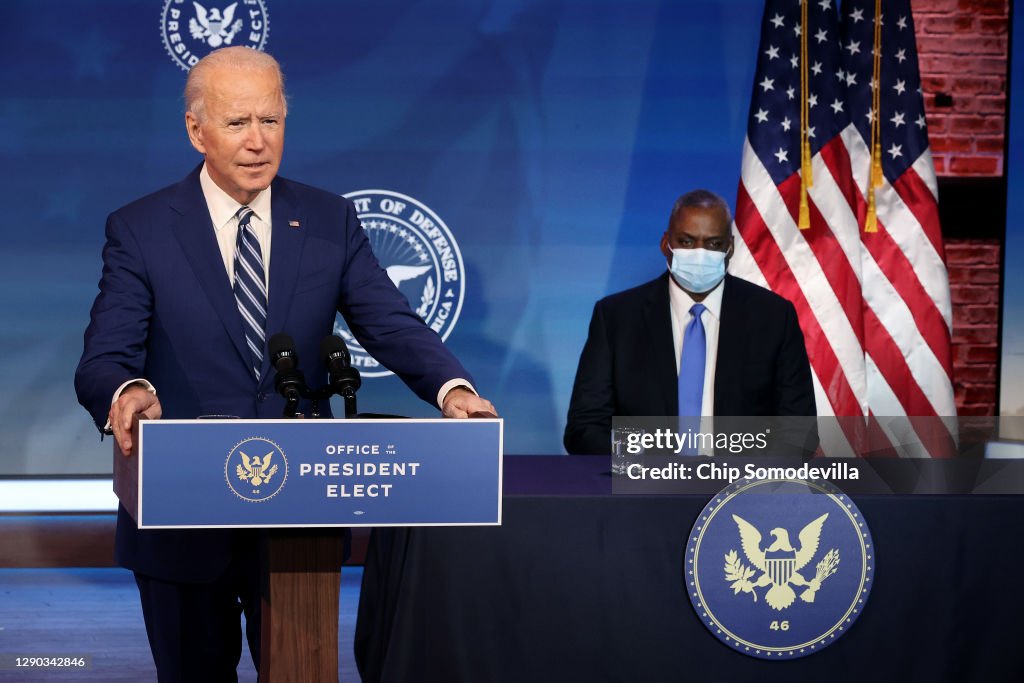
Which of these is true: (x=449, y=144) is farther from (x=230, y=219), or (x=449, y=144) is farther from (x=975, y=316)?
(x=230, y=219)

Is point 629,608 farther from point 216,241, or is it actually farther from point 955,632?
point 216,241

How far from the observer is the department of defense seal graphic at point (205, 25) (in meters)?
4.63

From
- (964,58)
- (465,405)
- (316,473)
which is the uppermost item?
(964,58)

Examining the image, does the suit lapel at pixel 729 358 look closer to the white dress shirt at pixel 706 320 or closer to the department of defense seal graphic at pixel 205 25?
the white dress shirt at pixel 706 320

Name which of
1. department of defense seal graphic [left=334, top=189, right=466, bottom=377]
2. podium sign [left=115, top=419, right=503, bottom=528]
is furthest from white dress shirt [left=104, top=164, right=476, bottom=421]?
department of defense seal graphic [left=334, top=189, right=466, bottom=377]

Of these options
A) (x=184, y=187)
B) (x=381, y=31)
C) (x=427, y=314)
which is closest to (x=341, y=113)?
(x=381, y=31)

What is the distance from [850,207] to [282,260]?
2963 millimetres

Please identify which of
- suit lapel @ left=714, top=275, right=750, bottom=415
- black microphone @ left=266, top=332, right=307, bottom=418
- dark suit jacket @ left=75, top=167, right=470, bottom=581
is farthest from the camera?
suit lapel @ left=714, top=275, right=750, bottom=415

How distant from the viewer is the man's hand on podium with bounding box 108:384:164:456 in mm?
1673

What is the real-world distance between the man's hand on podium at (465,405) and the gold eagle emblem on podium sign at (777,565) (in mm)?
836

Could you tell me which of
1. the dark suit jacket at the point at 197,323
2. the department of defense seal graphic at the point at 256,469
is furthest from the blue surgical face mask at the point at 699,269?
the department of defense seal graphic at the point at 256,469

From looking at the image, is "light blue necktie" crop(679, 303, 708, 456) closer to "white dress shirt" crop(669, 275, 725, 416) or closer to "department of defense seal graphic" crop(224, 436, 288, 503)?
"white dress shirt" crop(669, 275, 725, 416)

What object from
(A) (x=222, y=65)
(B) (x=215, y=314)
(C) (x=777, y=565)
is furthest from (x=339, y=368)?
(C) (x=777, y=565)

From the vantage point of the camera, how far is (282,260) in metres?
2.16
